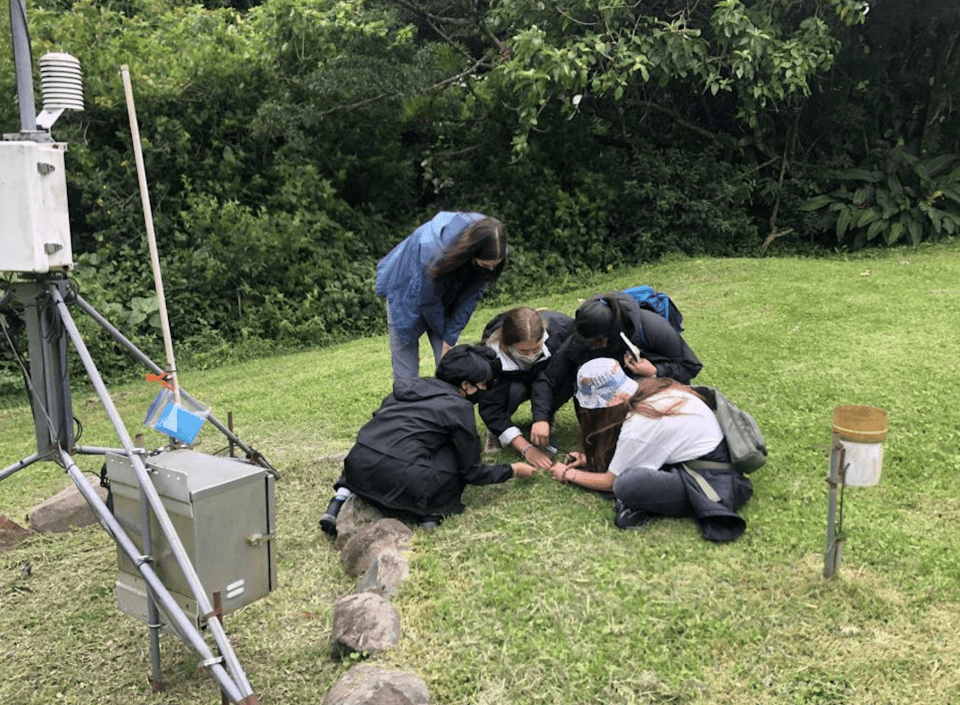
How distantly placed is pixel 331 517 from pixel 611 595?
146cm

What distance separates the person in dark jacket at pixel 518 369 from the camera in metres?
4.32

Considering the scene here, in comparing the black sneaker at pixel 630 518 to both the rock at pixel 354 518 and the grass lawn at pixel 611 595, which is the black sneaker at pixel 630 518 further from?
the rock at pixel 354 518

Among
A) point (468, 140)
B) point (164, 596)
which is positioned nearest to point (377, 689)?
point (164, 596)

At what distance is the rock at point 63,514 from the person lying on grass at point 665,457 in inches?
102

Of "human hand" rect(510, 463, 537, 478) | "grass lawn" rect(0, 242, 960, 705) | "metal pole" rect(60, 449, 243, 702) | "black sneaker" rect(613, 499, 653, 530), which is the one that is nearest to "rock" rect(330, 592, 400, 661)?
"grass lawn" rect(0, 242, 960, 705)

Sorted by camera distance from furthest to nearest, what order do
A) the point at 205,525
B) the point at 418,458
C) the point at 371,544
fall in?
the point at 418,458 < the point at 371,544 < the point at 205,525

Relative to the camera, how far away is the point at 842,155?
1131cm

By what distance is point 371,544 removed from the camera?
11.6ft

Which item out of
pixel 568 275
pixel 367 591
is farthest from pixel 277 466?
pixel 568 275

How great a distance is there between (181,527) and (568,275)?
8354 millimetres

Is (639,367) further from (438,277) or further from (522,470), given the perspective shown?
(438,277)

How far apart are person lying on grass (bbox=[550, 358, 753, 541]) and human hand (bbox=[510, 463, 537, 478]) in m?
0.48

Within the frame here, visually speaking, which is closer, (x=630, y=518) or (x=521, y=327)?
(x=630, y=518)

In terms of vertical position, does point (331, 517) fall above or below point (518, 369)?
below
